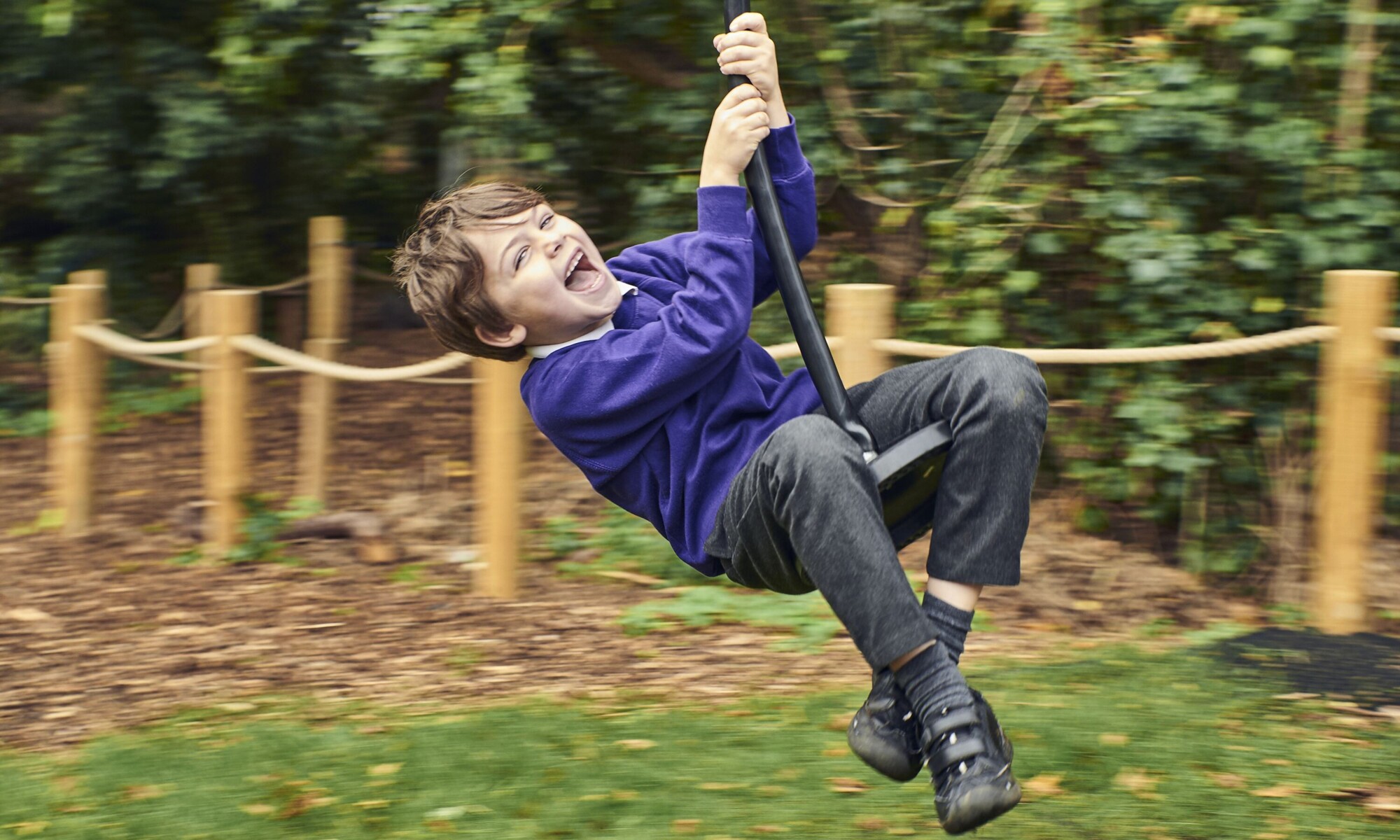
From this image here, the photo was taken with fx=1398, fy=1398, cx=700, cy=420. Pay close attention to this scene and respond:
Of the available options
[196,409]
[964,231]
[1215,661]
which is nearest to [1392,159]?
[964,231]

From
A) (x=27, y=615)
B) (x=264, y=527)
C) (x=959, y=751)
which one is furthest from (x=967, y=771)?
(x=264, y=527)

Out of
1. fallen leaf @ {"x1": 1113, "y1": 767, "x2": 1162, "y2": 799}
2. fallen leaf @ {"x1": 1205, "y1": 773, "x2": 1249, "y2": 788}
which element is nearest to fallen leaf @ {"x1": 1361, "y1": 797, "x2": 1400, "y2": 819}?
fallen leaf @ {"x1": 1205, "y1": 773, "x2": 1249, "y2": 788}

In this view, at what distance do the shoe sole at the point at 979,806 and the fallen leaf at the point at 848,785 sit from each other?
1450mm

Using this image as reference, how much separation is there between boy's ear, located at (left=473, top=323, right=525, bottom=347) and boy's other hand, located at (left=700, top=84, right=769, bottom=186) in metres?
0.47

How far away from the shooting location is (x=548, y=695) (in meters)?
4.53

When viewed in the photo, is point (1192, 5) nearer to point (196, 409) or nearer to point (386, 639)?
point (386, 639)

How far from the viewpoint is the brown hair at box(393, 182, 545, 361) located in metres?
2.66

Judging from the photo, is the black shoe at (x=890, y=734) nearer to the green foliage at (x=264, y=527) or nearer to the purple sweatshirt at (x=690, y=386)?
the purple sweatshirt at (x=690, y=386)

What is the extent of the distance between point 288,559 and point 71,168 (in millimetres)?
3233

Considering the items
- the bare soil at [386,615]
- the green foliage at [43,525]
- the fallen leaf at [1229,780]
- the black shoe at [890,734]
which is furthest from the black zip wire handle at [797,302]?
the green foliage at [43,525]

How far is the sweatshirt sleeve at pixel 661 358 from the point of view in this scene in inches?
99.3

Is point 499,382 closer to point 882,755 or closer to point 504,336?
point 504,336

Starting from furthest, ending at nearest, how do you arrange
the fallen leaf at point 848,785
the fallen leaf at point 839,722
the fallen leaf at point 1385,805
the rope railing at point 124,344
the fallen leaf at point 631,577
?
1. the rope railing at point 124,344
2. the fallen leaf at point 631,577
3. the fallen leaf at point 839,722
4. the fallen leaf at point 848,785
5. the fallen leaf at point 1385,805

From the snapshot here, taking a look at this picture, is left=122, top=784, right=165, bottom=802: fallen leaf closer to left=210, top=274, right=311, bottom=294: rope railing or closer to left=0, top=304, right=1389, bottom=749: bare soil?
left=0, top=304, right=1389, bottom=749: bare soil
